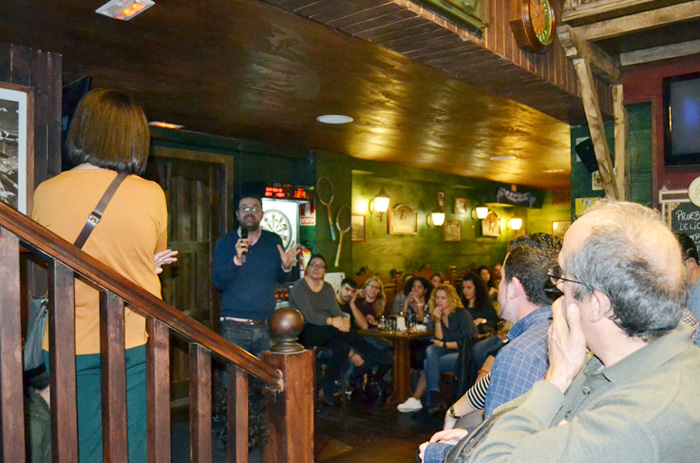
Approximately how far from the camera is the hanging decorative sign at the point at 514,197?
36.9 feet

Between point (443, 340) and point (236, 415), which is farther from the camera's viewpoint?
point (443, 340)

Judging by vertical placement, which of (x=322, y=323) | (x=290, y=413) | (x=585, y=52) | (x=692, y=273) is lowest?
(x=322, y=323)

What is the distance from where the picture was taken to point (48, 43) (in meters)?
3.04

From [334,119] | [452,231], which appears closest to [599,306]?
[334,119]

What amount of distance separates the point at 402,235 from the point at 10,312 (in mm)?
8094

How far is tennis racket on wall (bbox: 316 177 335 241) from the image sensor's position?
6.93 m

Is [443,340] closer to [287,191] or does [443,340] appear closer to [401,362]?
[401,362]

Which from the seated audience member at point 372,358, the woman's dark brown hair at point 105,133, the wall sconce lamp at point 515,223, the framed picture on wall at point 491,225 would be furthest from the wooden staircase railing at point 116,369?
the wall sconce lamp at point 515,223

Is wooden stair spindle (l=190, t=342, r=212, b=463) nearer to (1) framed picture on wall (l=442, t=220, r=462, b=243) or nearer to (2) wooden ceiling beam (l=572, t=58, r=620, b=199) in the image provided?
(2) wooden ceiling beam (l=572, t=58, r=620, b=199)

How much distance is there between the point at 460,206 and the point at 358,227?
9.66 ft

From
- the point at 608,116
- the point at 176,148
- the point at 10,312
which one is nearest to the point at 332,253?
the point at 176,148

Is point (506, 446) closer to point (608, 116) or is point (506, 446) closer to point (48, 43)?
point (48, 43)

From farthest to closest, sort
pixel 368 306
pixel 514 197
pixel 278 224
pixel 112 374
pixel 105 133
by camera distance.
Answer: pixel 514 197 → pixel 278 224 → pixel 368 306 → pixel 105 133 → pixel 112 374

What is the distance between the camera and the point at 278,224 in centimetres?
659
